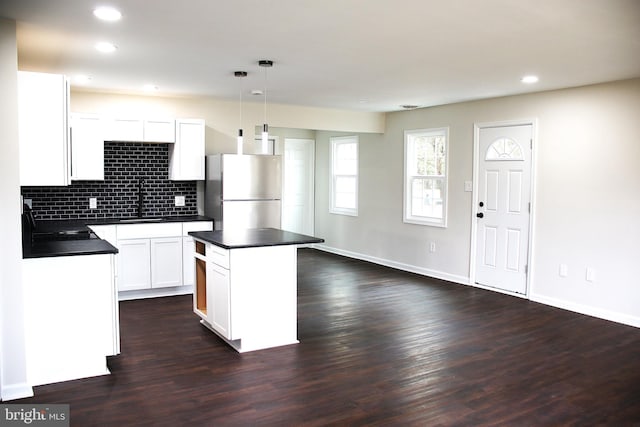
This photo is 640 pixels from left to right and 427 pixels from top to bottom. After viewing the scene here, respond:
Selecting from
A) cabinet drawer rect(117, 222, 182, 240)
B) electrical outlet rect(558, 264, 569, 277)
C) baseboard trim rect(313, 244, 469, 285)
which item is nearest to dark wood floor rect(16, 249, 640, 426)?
electrical outlet rect(558, 264, 569, 277)

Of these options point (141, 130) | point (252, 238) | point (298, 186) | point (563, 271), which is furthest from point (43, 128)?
point (298, 186)

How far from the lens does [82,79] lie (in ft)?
16.7

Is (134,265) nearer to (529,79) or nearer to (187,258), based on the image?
(187,258)

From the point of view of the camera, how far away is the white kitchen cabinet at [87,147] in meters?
5.43

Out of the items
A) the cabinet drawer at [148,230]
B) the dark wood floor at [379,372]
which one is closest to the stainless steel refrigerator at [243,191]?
Result: the cabinet drawer at [148,230]

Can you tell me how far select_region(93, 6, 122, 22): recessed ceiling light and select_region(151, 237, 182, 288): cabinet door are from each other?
3015mm

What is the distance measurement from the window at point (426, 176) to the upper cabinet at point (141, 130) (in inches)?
131

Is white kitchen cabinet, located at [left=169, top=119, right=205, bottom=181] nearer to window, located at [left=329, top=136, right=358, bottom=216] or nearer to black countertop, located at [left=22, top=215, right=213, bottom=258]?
black countertop, located at [left=22, top=215, right=213, bottom=258]

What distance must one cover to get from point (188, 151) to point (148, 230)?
3.48 feet

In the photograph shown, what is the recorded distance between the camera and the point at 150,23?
3154 millimetres

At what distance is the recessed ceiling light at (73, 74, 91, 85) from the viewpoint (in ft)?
16.2

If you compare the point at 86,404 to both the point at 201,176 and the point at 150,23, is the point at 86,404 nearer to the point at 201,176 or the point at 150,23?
the point at 150,23

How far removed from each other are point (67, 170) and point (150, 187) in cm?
288

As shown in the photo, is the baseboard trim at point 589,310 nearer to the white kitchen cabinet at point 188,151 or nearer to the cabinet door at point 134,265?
the white kitchen cabinet at point 188,151
